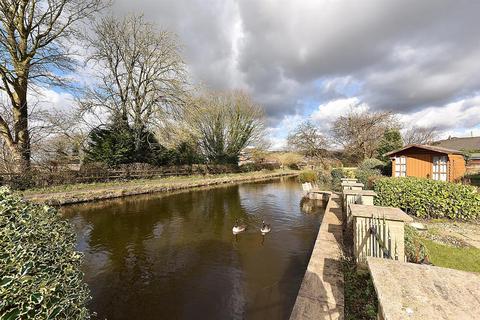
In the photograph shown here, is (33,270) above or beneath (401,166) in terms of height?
beneath

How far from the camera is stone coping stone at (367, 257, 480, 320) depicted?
45.8 inches

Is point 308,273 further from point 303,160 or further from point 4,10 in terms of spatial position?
point 303,160

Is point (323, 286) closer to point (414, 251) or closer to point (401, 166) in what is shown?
point (414, 251)

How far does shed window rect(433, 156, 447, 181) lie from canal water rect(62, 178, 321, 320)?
9552 mm

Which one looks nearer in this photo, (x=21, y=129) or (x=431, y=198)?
(x=431, y=198)

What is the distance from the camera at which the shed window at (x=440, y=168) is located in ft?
45.4

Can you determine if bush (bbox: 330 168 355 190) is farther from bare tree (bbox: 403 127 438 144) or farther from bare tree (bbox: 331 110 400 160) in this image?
bare tree (bbox: 403 127 438 144)

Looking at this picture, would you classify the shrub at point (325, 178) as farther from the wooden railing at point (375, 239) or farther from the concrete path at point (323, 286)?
the wooden railing at point (375, 239)

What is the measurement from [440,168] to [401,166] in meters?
2.00

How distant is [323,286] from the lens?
3.31 m

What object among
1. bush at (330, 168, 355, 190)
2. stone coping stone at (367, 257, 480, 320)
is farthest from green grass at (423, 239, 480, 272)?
bush at (330, 168, 355, 190)

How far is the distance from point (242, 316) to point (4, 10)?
17484mm

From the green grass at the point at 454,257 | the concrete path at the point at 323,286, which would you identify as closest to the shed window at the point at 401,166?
the green grass at the point at 454,257

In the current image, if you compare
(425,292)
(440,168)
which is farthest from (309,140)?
(425,292)
